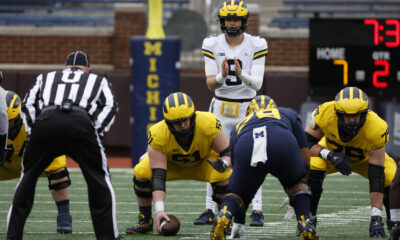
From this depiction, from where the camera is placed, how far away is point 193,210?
9547mm

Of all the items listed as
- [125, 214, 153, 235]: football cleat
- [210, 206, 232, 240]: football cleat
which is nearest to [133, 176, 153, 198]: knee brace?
[125, 214, 153, 235]: football cleat

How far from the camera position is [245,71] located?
28.1 feet

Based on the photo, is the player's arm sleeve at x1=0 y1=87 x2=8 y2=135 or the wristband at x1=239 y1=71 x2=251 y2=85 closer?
the player's arm sleeve at x1=0 y1=87 x2=8 y2=135

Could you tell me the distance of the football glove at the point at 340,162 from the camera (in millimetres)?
7413

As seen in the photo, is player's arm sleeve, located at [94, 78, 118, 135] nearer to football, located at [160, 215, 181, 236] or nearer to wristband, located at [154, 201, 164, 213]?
wristband, located at [154, 201, 164, 213]

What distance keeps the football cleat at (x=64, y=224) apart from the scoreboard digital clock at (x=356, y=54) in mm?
6616

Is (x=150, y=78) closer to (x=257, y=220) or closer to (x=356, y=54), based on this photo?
(x=356, y=54)

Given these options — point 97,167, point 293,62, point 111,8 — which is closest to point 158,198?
point 97,167

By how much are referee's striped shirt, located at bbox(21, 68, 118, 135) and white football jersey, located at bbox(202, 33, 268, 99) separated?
6.33 feet

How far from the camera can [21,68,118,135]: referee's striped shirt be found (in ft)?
21.7

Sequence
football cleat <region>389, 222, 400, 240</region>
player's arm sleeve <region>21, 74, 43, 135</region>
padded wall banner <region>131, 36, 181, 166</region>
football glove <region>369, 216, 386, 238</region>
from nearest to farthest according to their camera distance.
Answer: football cleat <region>389, 222, 400, 240</region> < player's arm sleeve <region>21, 74, 43, 135</region> < football glove <region>369, 216, 386, 238</region> < padded wall banner <region>131, 36, 181, 166</region>

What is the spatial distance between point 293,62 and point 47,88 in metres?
11.0

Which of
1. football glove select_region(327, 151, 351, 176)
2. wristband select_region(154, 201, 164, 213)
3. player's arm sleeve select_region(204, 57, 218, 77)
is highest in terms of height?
player's arm sleeve select_region(204, 57, 218, 77)

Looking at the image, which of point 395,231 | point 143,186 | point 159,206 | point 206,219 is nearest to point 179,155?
point 143,186
